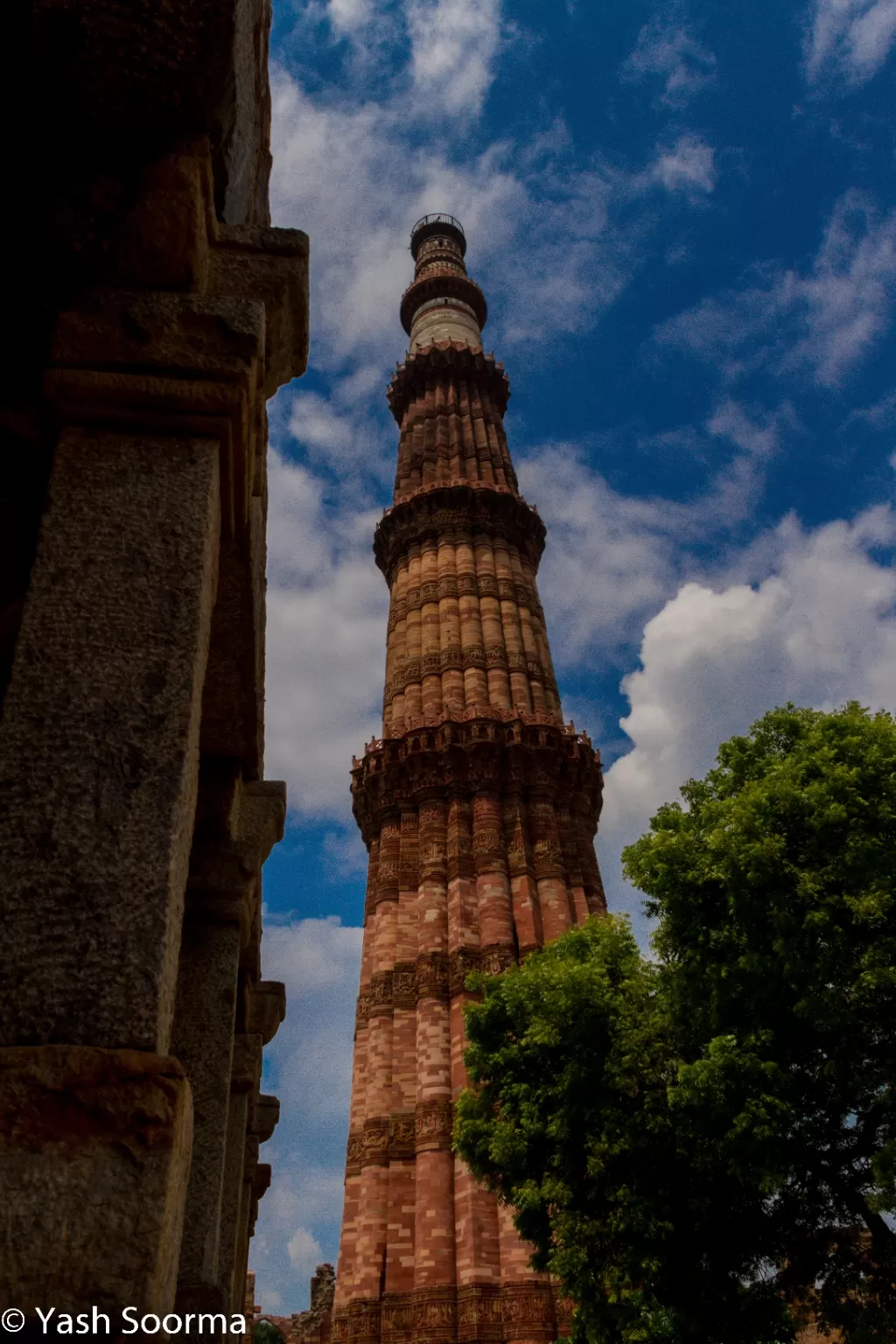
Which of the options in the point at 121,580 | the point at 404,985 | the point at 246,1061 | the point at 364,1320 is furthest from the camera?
the point at 404,985

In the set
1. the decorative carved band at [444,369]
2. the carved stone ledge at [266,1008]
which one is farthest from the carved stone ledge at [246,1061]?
the decorative carved band at [444,369]

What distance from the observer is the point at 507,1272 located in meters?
13.9

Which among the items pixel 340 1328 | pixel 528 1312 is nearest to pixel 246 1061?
pixel 528 1312

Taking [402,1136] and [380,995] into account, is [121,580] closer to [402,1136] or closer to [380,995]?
[402,1136]

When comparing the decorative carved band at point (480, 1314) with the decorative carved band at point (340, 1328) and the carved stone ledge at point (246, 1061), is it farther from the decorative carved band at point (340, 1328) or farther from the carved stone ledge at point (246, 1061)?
the carved stone ledge at point (246, 1061)

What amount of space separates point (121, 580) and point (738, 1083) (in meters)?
8.27

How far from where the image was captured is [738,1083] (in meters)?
8.66

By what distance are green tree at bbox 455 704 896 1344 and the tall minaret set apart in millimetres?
4560

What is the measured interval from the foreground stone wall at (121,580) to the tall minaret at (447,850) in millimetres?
12779

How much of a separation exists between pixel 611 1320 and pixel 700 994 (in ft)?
10.7

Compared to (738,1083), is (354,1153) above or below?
above

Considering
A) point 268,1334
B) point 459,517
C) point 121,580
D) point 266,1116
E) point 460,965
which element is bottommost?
point 121,580

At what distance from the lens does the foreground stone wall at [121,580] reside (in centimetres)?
150

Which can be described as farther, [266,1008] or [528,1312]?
[528,1312]
